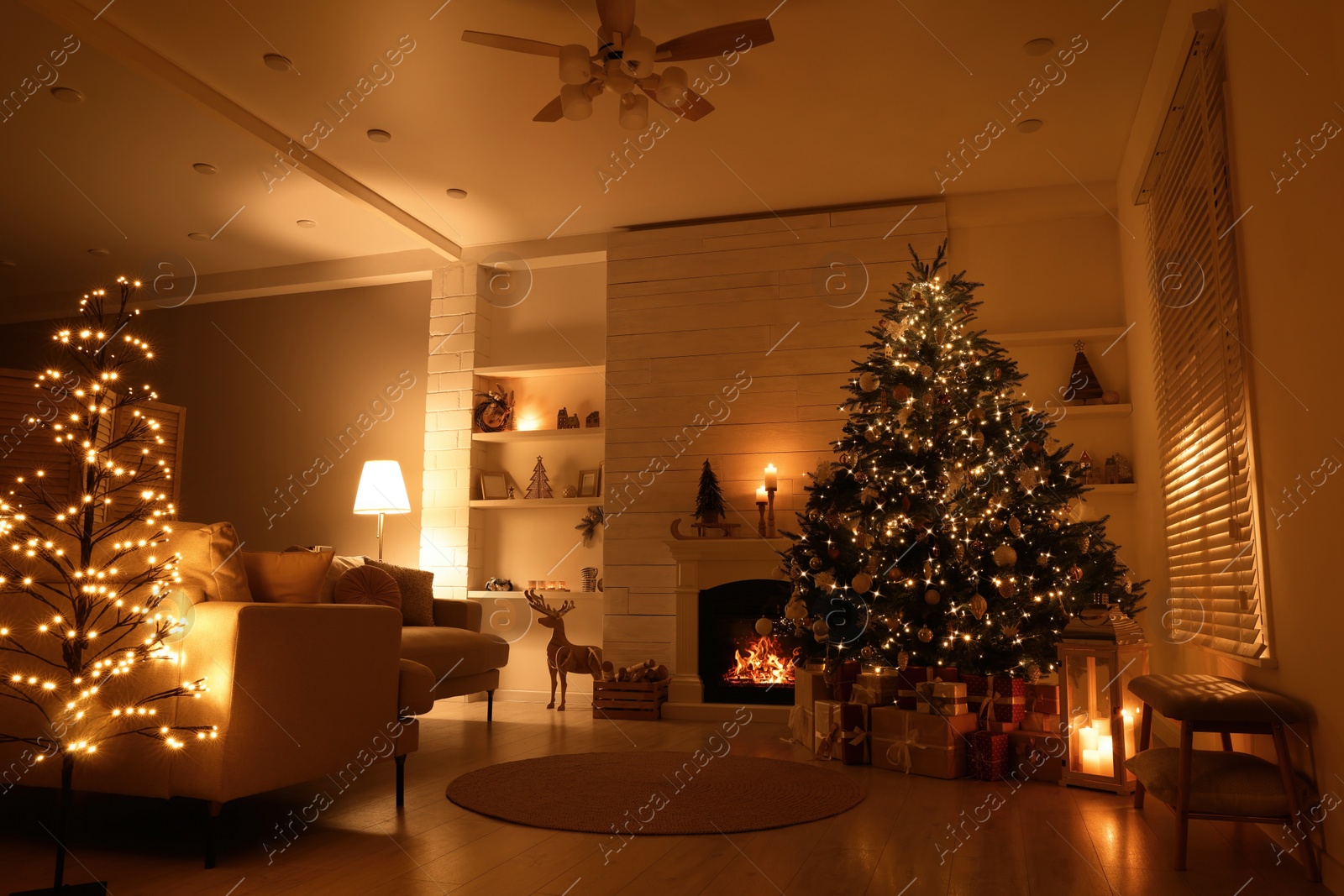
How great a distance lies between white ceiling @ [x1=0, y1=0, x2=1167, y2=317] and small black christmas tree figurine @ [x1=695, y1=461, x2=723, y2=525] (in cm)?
166

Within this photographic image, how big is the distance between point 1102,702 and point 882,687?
2.89ft

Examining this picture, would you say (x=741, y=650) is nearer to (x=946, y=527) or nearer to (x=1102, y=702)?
(x=946, y=527)

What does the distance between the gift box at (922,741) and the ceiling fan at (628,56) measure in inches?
101

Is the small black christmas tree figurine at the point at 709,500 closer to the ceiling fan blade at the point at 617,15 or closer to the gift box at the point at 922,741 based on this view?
the gift box at the point at 922,741

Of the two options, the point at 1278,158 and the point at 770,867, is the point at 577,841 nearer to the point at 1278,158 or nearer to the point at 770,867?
the point at 770,867

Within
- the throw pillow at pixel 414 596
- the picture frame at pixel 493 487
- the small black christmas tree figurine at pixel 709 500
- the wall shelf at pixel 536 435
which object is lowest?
the throw pillow at pixel 414 596

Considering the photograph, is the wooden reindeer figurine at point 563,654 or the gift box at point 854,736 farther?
the wooden reindeer figurine at point 563,654

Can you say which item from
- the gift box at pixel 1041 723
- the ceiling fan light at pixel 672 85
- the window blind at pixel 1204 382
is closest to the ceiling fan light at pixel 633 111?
the ceiling fan light at pixel 672 85

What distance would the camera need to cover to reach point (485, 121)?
4648 millimetres

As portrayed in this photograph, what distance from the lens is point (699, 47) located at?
11.6ft

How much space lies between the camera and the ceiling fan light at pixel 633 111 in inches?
145

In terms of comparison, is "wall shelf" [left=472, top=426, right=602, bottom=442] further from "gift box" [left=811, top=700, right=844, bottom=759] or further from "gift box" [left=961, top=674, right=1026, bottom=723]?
"gift box" [left=961, top=674, right=1026, bottom=723]

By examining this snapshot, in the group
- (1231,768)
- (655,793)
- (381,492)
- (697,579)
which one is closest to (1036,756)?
(1231,768)

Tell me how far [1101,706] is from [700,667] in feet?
8.27
